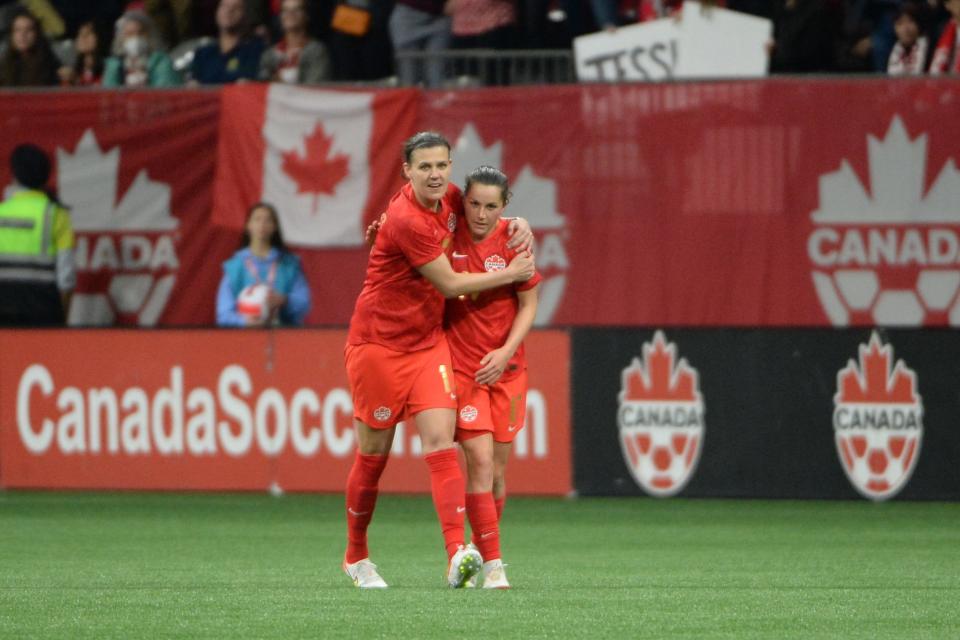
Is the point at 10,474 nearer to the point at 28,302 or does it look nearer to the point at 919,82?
the point at 28,302

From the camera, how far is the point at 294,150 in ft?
52.3

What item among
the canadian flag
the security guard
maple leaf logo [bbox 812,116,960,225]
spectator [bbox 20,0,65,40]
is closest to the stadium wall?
maple leaf logo [bbox 812,116,960,225]

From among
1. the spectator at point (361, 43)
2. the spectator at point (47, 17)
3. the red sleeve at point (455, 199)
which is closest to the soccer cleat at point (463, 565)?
the red sleeve at point (455, 199)

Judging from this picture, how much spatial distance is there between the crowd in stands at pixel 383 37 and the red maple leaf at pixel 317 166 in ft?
2.28

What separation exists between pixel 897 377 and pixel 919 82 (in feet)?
8.60

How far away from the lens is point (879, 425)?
1294 cm

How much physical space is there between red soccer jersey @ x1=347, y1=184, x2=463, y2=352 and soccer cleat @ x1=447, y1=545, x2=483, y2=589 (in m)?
0.95

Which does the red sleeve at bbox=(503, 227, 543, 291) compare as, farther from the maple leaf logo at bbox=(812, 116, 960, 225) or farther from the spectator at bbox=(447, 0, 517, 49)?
the spectator at bbox=(447, 0, 517, 49)

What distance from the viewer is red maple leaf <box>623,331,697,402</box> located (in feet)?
43.5

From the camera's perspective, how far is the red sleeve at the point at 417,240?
8.02 metres

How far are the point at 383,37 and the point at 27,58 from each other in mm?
3203

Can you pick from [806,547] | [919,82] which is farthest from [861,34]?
[806,547]

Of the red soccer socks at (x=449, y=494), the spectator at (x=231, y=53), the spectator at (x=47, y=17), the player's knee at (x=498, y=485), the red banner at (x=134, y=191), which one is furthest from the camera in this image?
the spectator at (x=47, y=17)

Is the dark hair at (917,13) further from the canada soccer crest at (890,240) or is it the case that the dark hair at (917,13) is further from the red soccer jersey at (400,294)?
the red soccer jersey at (400,294)
